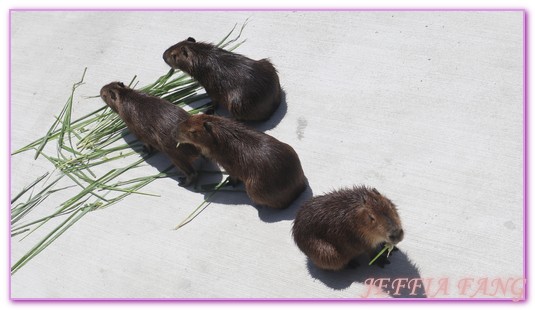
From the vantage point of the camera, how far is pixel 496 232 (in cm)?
438

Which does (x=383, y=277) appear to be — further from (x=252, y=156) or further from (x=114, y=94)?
(x=114, y=94)

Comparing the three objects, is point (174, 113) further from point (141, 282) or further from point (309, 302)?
point (309, 302)

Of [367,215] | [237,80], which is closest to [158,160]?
[237,80]

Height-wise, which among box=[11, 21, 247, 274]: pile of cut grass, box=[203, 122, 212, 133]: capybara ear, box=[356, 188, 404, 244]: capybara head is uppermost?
box=[203, 122, 212, 133]: capybara ear

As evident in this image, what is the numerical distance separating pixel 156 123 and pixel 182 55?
85 cm

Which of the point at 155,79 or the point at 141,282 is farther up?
the point at 155,79

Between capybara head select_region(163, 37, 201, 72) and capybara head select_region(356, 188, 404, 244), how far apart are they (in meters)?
2.20

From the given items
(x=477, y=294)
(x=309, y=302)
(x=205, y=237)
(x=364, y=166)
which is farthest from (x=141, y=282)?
(x=477, y=294)

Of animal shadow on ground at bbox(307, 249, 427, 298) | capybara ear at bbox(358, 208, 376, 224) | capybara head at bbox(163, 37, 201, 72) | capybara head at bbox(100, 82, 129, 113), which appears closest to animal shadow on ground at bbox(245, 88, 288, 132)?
capybara head at bbox(163, 37, 201, 72)

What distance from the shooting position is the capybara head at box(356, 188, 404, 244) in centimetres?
394

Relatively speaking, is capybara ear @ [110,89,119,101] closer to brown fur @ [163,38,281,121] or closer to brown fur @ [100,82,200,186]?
brown fur @ [100,82,200,186]

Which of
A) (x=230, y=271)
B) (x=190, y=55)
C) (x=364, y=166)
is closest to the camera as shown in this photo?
(x=230, y=271)

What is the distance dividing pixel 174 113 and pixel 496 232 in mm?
2567

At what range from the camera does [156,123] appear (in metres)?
5.05
